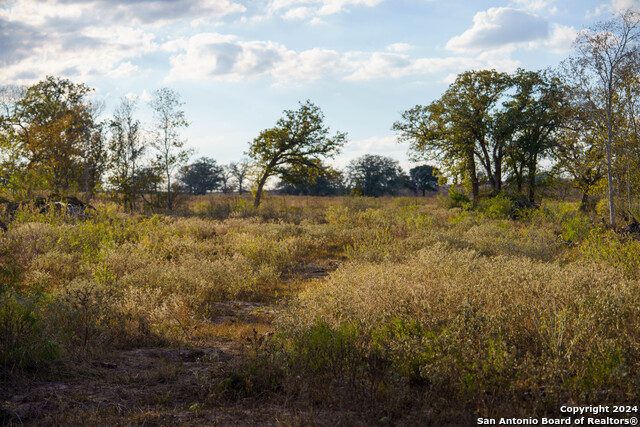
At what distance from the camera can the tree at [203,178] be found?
256 ft

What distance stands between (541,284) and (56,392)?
560 centimetres

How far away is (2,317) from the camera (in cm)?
463

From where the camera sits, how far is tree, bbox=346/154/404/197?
70750mm

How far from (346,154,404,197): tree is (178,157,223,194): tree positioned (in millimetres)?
24401

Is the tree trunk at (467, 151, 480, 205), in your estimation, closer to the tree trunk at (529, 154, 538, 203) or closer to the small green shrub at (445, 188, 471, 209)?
the small green shrub at (445, 188, 471, 209)

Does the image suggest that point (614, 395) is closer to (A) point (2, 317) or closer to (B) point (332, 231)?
(A) point (2, 317)

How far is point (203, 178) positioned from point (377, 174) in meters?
31.6

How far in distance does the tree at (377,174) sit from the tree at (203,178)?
2440cm

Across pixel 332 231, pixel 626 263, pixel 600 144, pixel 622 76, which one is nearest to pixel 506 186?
pixel 600 144

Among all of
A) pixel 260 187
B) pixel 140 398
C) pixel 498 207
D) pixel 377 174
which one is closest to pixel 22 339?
pixel 140 398

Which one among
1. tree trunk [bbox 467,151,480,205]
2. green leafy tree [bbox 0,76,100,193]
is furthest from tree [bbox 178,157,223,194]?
tree trunk [bbox 467,151,480,205]

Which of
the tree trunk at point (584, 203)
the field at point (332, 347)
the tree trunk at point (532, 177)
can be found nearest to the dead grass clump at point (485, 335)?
the field at point (332, 347)

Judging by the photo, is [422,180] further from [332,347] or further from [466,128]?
[332,347]

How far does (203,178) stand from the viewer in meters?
79.0
